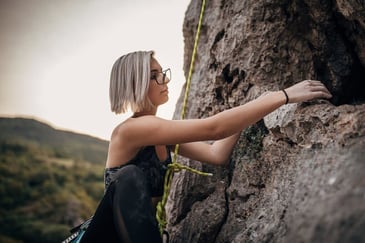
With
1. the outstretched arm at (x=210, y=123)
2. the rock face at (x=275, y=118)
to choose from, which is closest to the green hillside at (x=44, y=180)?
the rock face at (x=275, y=118)

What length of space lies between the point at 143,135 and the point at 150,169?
1.11 ft

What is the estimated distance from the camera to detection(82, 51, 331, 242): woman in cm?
223

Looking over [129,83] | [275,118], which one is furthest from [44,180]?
[275,118]

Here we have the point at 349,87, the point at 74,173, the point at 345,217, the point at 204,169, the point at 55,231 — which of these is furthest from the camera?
the point at 74,173

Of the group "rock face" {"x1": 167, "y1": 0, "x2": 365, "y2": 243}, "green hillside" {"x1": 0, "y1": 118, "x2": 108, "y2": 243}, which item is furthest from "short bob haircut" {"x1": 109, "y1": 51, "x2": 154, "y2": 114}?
"green hillside" {"x1": 0, "y1": 118, "x2": 108, "y2": 243}

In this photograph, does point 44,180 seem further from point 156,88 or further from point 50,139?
point 156,88

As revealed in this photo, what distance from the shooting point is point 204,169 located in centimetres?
337

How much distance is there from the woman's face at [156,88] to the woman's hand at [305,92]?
94 centimetres

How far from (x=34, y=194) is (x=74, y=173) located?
559cm

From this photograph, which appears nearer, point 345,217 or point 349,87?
point 345,217

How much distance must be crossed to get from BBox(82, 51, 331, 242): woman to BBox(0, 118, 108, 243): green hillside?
20392 mm

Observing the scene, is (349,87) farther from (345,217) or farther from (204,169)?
(345,217)

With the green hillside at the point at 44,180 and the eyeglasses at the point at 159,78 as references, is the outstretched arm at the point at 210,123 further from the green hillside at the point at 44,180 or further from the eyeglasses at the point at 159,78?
the green hillside at the point at 44,180

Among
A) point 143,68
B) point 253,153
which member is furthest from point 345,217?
point 143,68
